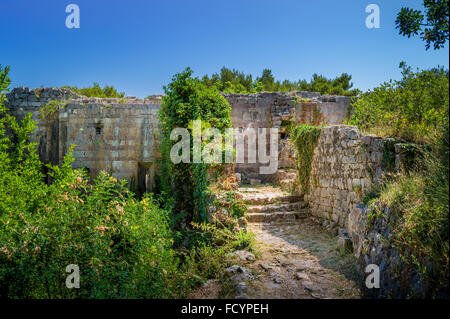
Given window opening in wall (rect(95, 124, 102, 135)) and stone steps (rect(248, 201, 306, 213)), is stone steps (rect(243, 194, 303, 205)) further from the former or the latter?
window opening in wall (rect(95, 124, 102, 135))

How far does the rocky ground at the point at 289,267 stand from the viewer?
3.88m

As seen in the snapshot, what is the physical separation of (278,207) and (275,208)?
4.2 inches

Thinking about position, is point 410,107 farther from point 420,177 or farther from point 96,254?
point 96,254

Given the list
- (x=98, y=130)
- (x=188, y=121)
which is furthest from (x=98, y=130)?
(x=188, y=121)

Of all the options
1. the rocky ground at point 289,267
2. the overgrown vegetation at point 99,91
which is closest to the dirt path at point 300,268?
the rocky ground at point 289,267

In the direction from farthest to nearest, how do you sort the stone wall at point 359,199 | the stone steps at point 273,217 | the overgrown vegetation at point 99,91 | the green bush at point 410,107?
the overgrown vegetation at point 99,91 → the stone steps at point 273,217 → the green bush at point 410,107 → the stone wall at point 359,199

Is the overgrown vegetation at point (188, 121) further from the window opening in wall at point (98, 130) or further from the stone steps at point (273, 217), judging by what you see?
the window opening in wall at point (98, 130)

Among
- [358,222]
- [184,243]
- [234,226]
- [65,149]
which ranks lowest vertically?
[184,243]

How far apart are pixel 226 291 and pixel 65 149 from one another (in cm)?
923

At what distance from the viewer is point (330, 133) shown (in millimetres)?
7023

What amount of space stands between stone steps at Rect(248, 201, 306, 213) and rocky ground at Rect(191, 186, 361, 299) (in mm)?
233

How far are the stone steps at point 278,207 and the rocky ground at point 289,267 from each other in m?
0.23
